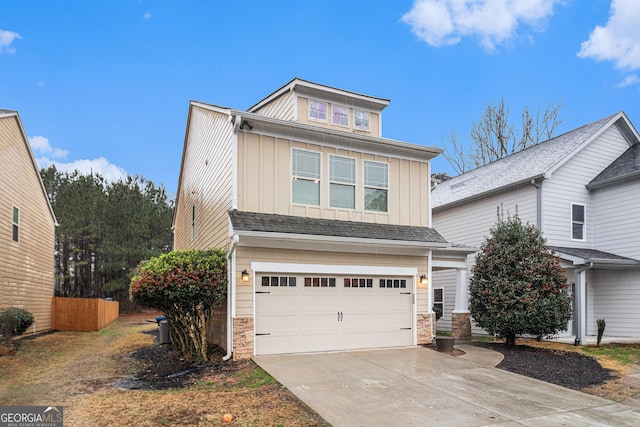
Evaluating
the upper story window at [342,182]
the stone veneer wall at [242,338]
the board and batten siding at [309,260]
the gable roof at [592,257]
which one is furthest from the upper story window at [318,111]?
the gable roof at [592,257]

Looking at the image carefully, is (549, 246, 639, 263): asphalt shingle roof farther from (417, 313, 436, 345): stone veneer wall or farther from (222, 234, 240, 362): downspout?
(222, 234, 240, 362): downspout

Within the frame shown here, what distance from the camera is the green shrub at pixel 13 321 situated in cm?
1350

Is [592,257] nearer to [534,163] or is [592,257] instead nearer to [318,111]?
[534,163]

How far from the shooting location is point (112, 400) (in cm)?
724

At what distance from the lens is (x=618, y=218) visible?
1523cm

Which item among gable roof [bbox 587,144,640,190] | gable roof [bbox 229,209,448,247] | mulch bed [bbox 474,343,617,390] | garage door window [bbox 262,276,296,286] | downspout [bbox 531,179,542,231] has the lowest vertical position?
mulch bed [bbox 474,343,617,390]

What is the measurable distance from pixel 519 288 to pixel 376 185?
464cm

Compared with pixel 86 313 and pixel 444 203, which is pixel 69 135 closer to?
pixel 86 313

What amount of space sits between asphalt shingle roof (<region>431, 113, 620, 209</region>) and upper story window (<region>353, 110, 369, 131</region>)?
5.79 meters

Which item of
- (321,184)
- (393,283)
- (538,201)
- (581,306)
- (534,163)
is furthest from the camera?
(534,163)

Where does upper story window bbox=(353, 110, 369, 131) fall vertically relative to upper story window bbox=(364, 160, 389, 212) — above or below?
above

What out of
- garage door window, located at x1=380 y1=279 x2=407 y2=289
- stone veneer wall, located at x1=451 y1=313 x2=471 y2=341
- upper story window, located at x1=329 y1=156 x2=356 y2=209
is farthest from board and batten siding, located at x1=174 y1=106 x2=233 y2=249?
stone veneer wall, located at x1=451 y1=313 x2=471 y2=341

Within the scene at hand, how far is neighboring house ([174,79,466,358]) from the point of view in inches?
416

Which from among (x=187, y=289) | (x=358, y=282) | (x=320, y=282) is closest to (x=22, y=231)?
(x=187, y=289)
